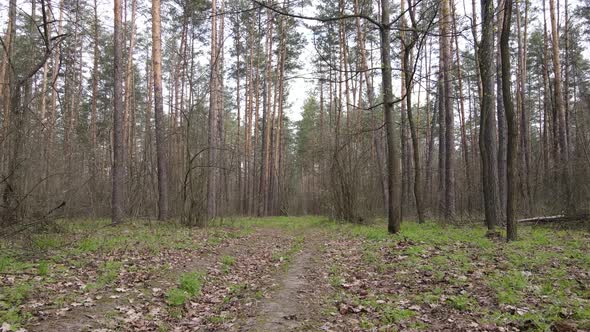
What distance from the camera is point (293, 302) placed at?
5.10 m

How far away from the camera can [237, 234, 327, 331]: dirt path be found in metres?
4.28

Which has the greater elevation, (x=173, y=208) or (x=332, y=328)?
(x=173, y=208)

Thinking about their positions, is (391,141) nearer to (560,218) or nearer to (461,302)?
(560,218)

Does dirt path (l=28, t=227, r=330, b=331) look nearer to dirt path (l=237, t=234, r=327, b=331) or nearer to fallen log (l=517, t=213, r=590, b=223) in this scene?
dirt path (l=237, t=234, r=327, b=331)

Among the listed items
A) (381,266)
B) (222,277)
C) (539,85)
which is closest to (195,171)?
(222,277)

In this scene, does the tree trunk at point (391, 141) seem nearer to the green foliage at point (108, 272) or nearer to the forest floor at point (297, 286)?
the forest floor at point (297, 286)

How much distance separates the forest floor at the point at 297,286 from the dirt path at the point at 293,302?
19 millimetres

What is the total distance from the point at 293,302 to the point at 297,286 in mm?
871

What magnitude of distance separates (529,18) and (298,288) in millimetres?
24435

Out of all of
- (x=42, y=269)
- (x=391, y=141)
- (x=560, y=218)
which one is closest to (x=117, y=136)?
(x=42, y=269)

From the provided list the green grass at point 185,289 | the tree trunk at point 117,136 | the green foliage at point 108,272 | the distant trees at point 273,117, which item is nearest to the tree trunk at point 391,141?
the distant trees at point 273,117

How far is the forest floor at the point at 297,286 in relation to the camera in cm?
426

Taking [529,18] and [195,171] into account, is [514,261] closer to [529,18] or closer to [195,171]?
[195,171]

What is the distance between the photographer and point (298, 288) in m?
5.84
